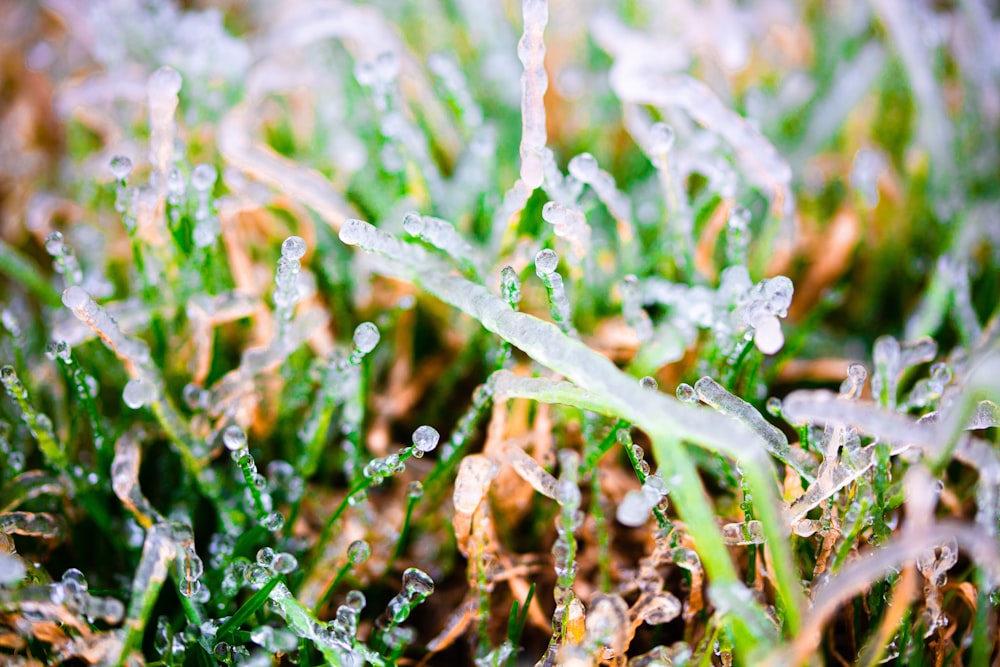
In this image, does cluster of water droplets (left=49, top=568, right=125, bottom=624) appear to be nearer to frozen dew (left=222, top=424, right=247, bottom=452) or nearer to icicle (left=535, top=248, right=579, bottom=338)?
frozen dew (left=222, top=424, right=247, bottom=452)

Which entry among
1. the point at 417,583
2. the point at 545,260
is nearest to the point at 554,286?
the point at 545,260

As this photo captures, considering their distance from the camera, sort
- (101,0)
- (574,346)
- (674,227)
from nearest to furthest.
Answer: (574,346) < (674,227) < (101,0)

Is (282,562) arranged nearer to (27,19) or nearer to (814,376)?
(814,376)

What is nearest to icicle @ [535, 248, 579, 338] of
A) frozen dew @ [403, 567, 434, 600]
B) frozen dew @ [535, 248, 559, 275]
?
frozen dew @ [535, 248, 559, 275]

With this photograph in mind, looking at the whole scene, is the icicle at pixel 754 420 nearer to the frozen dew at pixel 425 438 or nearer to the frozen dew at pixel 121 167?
the frozen dew at pixel 425 438

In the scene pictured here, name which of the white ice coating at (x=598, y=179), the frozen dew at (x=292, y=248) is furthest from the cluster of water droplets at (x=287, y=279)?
the white ice coating at (x=598, y=179)

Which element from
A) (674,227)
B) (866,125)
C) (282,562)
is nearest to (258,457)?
(282,562)

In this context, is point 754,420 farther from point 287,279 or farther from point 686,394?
point 287,279

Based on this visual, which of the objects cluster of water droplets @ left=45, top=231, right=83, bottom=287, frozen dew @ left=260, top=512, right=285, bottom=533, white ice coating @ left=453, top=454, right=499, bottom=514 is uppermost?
cluster of water droplets @ left=45, top=231, right=83, bottom=287
